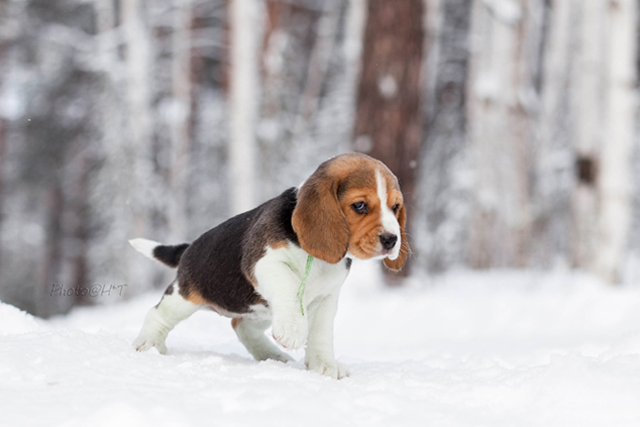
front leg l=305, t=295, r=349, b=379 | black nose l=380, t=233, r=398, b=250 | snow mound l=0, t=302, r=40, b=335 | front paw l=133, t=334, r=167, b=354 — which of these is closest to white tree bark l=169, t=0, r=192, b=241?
snow mound l=0, t=302, r=40, b=335

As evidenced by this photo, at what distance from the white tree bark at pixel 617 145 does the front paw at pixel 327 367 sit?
826 cm

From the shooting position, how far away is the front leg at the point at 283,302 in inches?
126

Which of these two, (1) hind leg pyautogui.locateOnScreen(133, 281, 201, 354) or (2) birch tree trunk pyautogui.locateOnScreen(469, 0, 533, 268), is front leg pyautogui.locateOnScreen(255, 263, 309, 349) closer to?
(1) hind leg pyautogui.locateOnScreen(133, 281, 201, 354)

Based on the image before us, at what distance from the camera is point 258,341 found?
4281mm

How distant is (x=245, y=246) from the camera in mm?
3699

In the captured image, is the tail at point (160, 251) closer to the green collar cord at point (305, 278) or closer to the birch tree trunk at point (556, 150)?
the green collar cord at point (305, 278)

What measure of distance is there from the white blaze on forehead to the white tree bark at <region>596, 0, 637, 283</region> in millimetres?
8256

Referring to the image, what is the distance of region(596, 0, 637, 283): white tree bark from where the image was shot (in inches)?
424

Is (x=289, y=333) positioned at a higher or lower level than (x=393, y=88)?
lower

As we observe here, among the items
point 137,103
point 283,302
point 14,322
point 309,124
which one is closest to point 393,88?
point 14,322

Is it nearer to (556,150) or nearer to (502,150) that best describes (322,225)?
(502,150)

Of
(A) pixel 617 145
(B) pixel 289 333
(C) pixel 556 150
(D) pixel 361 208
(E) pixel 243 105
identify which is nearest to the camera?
(B) pixel 289 333

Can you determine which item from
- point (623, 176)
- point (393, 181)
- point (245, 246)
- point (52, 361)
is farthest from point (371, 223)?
point (623, 176)

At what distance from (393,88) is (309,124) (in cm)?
1426
